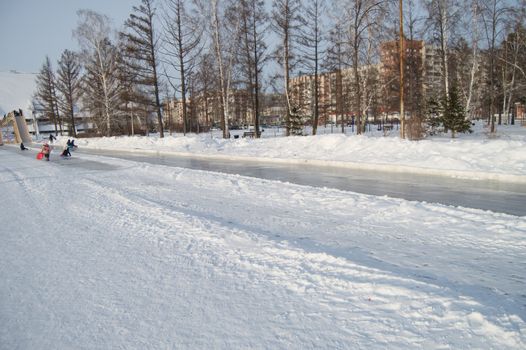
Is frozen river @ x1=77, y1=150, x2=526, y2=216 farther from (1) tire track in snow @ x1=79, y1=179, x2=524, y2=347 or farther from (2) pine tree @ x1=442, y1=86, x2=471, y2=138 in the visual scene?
(2) pine tree @ x1=442, y1=86, x2=471, y2=138

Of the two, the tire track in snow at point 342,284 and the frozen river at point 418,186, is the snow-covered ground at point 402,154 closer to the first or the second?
the frozen river at point 418,186

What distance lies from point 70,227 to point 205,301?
4.29 meters

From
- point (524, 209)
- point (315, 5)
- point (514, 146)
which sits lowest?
point (524, 209)

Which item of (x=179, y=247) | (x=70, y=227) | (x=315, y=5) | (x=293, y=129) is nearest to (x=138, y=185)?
(x=70, y=227)

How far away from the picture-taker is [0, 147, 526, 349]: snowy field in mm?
2895

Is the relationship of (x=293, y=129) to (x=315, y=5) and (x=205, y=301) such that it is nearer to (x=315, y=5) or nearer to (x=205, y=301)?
(x=315, y=5)

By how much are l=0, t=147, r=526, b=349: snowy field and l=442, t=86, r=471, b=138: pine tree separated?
21.3m

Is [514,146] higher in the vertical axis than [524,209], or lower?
higher

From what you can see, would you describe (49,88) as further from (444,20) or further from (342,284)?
(342,284)

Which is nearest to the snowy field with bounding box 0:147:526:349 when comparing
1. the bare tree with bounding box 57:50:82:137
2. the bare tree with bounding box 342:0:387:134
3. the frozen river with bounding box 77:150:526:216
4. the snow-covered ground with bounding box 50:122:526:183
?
the frozen river with bounding box 77:150:526:216

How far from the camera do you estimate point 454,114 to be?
82.7 feet

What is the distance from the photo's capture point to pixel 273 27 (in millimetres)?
29031

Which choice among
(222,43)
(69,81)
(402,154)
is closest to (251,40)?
(222,43)

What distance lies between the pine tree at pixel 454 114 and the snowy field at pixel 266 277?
21.3 meters
